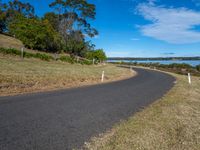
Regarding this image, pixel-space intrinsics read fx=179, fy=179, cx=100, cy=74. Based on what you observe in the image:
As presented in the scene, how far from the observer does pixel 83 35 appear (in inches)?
2200

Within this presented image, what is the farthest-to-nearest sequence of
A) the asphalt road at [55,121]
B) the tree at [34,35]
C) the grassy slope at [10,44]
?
the tree at [34,35], the grassy slope at [10,44], the asphalt road at [55,121]

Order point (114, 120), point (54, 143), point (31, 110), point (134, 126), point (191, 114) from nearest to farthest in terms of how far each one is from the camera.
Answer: point (54, 143)
point (134, 126)
point (114, 120)
point (31, 110)
point (191, 114)

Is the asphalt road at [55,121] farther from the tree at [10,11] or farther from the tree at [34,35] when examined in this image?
the tree at [10,11]

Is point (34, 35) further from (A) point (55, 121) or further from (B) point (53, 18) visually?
(A) point (55, 121)

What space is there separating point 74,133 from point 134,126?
1.65m

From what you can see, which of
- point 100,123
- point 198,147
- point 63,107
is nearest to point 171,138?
point 198,147

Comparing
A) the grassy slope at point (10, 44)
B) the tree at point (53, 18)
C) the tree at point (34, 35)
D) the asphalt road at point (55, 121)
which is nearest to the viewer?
the asphalt road at point (55, 121)

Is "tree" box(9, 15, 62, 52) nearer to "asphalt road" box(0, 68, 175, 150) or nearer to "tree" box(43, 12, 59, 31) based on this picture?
"tree" box(43, 12, 59, 31)

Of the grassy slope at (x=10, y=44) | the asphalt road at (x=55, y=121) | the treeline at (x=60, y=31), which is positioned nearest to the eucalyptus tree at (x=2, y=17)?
the treeline at (x=60, y=31)

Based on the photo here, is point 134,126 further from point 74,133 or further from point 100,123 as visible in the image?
point 74,133

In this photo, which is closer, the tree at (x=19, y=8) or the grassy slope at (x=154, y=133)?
the grassy slope at (x=154, y=133)

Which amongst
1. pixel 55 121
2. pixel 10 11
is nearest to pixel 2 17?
pixel 10 11

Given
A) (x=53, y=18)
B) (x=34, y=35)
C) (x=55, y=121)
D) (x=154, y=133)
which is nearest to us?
(x=154, y=133)

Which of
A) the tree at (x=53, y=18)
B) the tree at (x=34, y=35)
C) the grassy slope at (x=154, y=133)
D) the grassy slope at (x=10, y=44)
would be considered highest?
the tree at (x=53, y=18)
